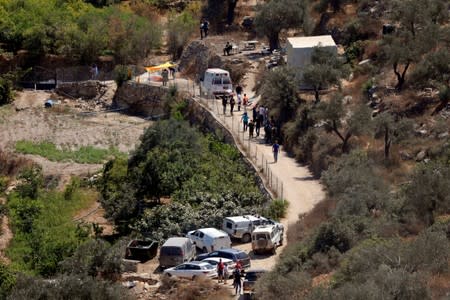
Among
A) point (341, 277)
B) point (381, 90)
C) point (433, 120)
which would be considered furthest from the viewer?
point (381, 90)

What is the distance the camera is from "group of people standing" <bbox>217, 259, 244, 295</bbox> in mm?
44281

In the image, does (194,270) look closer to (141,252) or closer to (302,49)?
(141,252)

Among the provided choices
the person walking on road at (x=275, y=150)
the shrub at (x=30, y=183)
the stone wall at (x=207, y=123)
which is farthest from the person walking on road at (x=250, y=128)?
the shrub at (x=30, y=183)

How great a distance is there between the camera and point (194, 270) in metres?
45.9

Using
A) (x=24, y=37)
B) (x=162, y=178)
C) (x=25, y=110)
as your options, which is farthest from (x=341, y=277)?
(x=24, y=37)

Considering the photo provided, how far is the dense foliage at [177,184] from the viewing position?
2159 inches

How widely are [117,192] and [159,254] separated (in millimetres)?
10082

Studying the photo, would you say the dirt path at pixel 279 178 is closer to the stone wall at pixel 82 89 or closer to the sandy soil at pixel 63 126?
the sandy soil at pixel 63 126

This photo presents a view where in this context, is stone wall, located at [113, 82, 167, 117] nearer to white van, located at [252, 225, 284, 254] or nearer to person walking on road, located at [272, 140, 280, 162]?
person walking on road, located at [272, 140, 280, 162]

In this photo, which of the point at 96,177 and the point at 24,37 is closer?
the point at 96,177

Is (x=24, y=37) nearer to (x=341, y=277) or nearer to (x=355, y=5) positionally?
(x=355, y=5)

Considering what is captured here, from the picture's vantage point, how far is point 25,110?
80250 mm

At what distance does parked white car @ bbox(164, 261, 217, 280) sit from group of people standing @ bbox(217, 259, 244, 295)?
36 cm

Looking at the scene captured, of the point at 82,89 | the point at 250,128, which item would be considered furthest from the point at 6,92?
the point at 250,128
